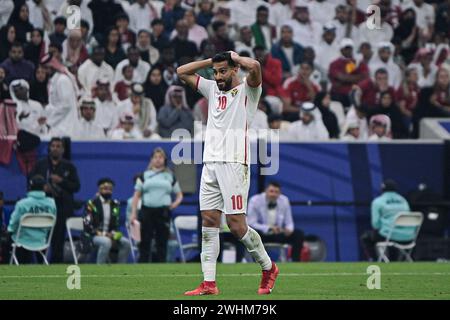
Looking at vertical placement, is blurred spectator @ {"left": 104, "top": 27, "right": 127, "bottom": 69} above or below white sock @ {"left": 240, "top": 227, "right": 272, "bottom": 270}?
above

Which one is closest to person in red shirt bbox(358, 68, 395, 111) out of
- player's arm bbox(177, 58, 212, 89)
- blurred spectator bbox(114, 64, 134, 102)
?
blurred spectator bbox(114, 64, 134, 102)

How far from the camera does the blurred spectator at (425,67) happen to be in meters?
26.6

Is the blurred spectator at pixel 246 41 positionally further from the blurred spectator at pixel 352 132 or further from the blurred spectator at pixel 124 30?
the blurred spectator at pixel 352 132

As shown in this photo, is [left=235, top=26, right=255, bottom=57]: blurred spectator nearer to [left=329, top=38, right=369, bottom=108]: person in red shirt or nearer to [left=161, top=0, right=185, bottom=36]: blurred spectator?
[left=161, top=0, right=185, bottom=36]: blurred spectator

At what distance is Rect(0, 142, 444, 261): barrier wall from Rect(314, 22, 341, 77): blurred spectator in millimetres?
2747

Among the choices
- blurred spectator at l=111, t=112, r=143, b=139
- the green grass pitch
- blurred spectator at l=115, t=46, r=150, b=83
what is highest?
blurred spectator at l=115, t=46, r=150, b=83

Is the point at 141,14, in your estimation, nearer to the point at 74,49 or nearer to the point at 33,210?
the point at 74,49

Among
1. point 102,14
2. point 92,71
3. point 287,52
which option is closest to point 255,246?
point 92,71

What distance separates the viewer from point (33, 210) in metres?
20.6

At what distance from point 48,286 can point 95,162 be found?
8.72 meters

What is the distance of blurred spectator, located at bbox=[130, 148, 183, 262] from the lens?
69.9ft

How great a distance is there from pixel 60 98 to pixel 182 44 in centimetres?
316
